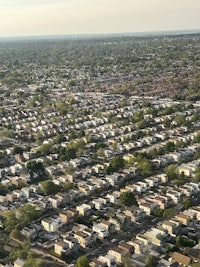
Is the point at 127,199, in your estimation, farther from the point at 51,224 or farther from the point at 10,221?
the point at 10,221

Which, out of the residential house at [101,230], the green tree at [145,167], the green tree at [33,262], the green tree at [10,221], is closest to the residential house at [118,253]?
the residential house at [101,230]

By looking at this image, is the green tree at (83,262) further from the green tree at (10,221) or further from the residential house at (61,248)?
the green tree at (10,221)

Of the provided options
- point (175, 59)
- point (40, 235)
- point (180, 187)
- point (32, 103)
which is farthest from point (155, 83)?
point (40, 235)

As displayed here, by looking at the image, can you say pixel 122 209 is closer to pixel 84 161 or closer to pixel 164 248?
pixel 164 248

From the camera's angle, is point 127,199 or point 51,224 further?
point 127,199

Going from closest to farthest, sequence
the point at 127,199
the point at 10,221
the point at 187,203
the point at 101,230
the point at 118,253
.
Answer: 1. the point at 118,253
2. the point at 101,230
3. the point at 10,221
4. the point at 187,203
5. the point at 127,199

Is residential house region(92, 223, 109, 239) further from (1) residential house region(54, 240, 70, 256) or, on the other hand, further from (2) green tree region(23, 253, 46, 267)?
(2) green tree region(23, 253, 46, 267)

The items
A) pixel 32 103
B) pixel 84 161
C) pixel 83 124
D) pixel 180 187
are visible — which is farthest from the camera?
pixel 32 103

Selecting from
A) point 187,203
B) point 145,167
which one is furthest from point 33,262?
point 145,167
